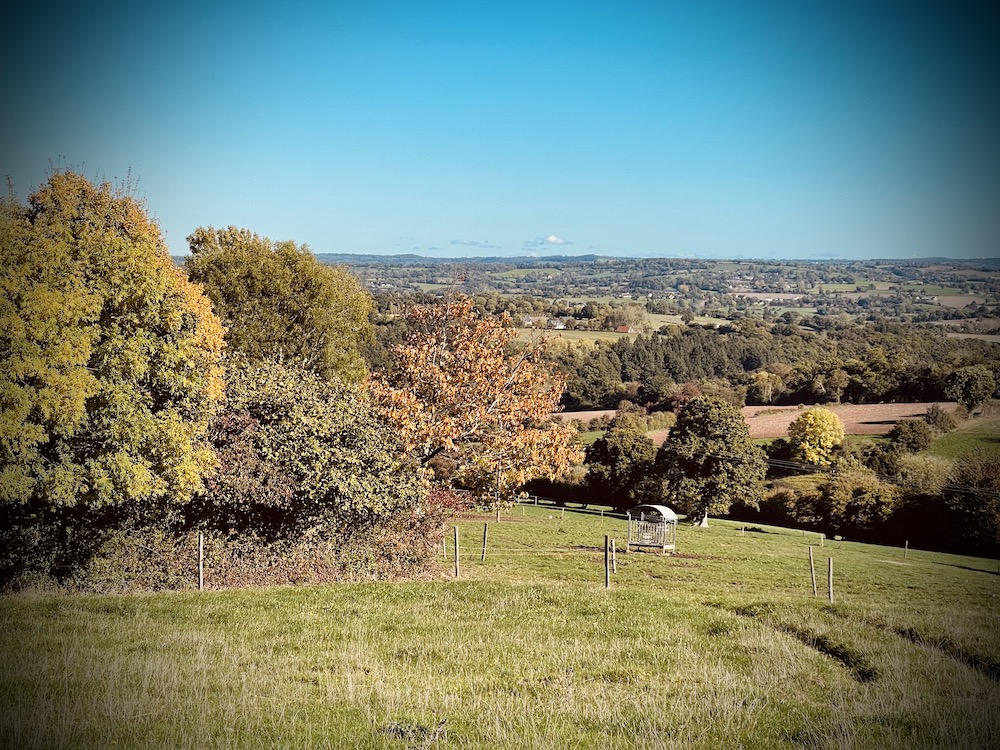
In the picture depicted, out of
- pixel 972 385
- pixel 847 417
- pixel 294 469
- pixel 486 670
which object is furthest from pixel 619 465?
pixel 486 670

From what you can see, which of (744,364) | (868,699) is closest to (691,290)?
(744,364)

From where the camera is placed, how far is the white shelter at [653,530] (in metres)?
32.5

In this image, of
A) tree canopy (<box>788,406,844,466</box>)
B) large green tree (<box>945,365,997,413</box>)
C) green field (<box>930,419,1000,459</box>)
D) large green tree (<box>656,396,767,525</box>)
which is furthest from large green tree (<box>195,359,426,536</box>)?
tree canopy (<box>788,406,844,466</box>)

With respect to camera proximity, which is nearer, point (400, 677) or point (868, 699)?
point (868, 699)

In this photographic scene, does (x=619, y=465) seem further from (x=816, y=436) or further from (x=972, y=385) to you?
(x=972, y=385)

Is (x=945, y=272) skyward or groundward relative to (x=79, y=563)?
skyward

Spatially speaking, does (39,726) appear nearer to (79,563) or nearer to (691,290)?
(79,563)

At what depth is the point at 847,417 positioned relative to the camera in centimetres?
6294

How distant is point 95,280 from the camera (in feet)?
44.3

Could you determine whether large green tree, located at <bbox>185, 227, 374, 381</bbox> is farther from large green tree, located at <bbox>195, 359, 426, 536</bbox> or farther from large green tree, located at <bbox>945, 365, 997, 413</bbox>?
large green tree, located at <bbox>945, 365, 997, 413</bbox>

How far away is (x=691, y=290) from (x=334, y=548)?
14045 cm

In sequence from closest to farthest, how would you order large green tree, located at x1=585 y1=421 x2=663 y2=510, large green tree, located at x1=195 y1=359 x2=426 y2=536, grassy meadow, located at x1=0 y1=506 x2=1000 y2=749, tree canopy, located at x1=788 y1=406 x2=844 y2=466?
grassy meadow, located at x1=0 y1=506 x2=1000 y2=749
large green tree, located at x1=195 y1=359 x2=426 y2=536
large green tree, located at x1=585 y1=421 x2=663 y2=510
tree canopy, located at x1=788 y1=406 x2=844 y2=466

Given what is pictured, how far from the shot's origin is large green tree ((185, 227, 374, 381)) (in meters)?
27.3

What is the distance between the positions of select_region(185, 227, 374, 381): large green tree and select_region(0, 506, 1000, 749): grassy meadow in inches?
589
